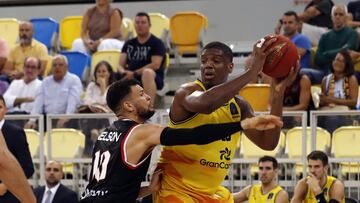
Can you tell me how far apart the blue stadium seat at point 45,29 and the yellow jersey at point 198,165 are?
8.91 metres

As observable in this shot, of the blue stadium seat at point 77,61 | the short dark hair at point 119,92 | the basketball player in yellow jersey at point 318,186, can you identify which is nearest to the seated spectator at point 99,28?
the blue stadium seat at point 77,61

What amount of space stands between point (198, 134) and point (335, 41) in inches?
276

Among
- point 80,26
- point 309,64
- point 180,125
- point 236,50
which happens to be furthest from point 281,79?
point 80,26

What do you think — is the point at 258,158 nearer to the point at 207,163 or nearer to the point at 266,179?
the point at 266,179

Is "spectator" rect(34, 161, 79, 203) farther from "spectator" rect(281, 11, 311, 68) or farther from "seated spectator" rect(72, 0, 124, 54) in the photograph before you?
"spectator" rect(281, 11, 311, 68)

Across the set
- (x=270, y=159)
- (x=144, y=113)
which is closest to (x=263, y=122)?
(x=144, y=113)

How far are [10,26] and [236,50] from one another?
3626 mm

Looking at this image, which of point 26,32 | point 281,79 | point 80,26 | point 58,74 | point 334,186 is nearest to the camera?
point 281,79

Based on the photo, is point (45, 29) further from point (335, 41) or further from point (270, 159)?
point (270, 159)

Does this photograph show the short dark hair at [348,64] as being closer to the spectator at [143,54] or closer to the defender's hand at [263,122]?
the spectator at [143,54]

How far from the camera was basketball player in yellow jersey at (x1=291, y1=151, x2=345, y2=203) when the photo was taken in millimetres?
10055

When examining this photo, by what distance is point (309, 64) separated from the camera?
12961 mm

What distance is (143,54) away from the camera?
12.9 m

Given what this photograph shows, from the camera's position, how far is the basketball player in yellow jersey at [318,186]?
10.1 m
